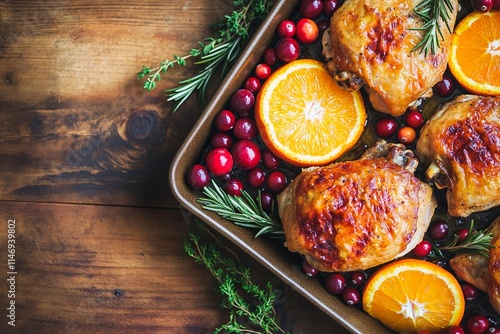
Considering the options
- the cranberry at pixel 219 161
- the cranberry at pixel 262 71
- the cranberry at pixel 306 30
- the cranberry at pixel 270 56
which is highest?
the cranberry at pixel 306 30

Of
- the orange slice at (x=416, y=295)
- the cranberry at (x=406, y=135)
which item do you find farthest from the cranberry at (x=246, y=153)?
the orange slice at (x=416, y=295)

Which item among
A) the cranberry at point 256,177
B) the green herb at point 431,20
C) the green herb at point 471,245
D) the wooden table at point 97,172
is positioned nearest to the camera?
the green herb at point 431,20

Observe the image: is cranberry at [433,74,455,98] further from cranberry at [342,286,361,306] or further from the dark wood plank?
the dark wood plank

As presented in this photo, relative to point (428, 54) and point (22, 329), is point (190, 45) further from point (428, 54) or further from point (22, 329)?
point (22, 329)

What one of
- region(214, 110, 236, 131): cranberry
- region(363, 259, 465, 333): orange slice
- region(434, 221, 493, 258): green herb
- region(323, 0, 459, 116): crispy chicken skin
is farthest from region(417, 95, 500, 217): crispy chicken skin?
region(214, 110, 236, 131): cranberry

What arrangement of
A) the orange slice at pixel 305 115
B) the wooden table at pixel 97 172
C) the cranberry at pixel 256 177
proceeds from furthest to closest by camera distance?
the wooden table at pixel 97 172, the cranberry at pixel 256 177, the orange slice at pixel 305 115

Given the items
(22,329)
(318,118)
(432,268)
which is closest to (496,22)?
(318,118)

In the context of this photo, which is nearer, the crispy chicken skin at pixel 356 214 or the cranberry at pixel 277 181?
the crispy chicken skin at pixel 356 214

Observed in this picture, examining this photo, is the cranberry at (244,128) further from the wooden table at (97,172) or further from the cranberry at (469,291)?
the cranberry at (469,291)
